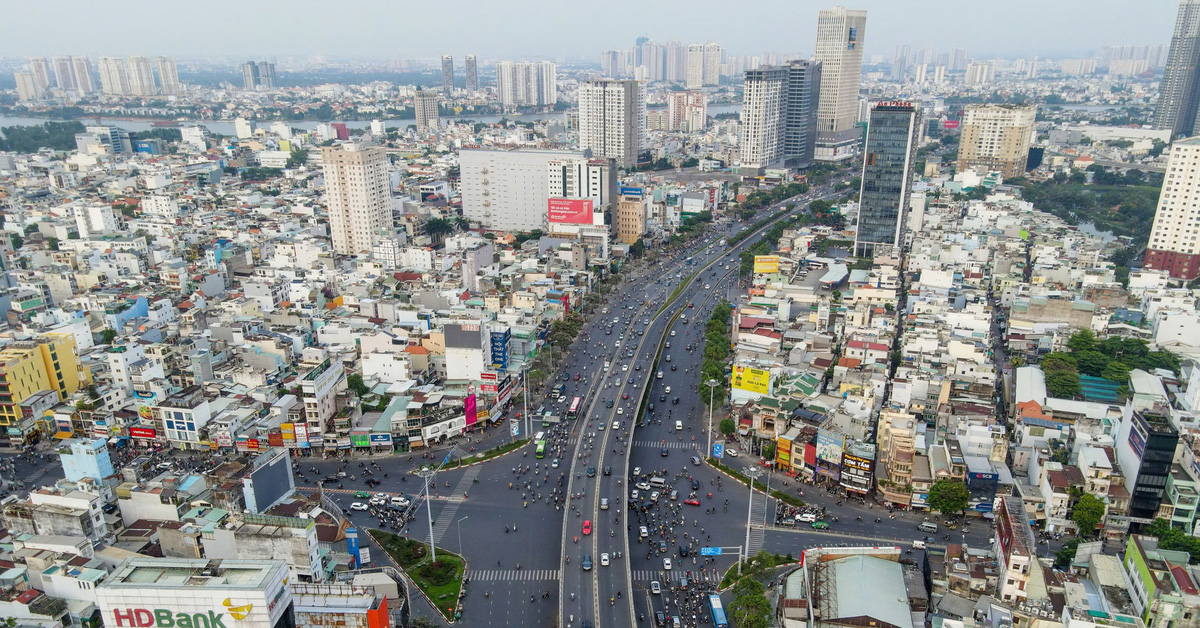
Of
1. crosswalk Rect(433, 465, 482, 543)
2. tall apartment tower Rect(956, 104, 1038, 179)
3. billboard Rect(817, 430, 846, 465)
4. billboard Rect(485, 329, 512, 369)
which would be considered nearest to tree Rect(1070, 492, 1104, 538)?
billboard Rect(817, 430, 846, 465)

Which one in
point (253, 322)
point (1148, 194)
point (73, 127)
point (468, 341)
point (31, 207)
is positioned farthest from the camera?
point (73, 127)

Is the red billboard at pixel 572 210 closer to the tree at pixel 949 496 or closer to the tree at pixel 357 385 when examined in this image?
the tree at pixel 357 385

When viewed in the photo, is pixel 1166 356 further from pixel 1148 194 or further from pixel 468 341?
pixel 1148 194

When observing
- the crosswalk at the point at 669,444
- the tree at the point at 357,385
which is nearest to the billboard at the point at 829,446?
the crosswalk at the point at 669,444

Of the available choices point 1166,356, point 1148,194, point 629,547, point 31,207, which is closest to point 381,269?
point 629,547

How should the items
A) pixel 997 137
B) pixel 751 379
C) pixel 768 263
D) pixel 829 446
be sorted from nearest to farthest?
pixel 829 446
pixel 751 379
pixel 768 263
pixel 997 137

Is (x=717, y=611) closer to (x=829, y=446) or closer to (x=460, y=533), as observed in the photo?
(x=829, y=446)

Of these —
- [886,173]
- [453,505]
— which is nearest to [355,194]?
[453,505]
